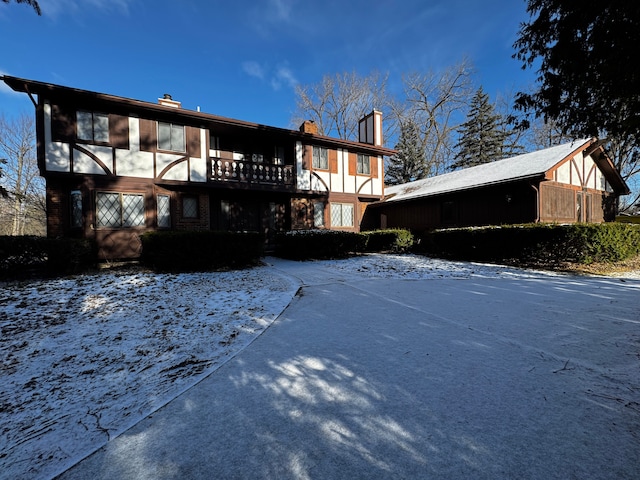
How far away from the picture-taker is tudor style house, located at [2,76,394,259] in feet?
35.5

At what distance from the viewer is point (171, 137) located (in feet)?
41.0

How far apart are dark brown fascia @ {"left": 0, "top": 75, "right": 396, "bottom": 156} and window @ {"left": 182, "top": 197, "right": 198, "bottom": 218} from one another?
10.8ft

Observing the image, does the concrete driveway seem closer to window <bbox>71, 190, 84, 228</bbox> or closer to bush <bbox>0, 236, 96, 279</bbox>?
bush <bbox>0, 236, 96, 279</bbox>

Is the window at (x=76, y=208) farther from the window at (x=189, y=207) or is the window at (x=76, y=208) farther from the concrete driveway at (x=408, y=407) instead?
the concrete driveway at (x=408, y=407)

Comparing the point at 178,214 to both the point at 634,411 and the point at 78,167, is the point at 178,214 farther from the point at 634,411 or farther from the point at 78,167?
the point at 634,411

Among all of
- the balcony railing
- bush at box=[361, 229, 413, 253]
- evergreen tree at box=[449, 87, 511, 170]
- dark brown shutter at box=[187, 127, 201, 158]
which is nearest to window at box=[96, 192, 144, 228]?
dark brown shutter at box=[187, 127, 201, 158]

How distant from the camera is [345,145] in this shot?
16.4 m

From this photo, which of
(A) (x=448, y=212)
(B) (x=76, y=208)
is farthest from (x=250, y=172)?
(A) (x=448, y=212)

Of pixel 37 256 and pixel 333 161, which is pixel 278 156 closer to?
pixel 333 161

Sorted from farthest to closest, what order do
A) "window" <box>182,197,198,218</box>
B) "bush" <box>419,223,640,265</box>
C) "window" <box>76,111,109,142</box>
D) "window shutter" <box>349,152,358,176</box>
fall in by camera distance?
"window shutter" <box>349,152,358,176</box> → "window" <box>182,197,198,218</box> → "window" <box>76,111,109,142</box> → "bush" <box>419,223,640,265</box>

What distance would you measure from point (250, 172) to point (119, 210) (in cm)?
549

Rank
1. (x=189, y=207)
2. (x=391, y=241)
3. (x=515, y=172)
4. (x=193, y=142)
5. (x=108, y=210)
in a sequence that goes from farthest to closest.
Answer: (x=391, y=241) → (x=515, y=172) → (x=189, y=207) → (x=193, y=142) → (x=108, y=210)

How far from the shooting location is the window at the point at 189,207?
1303 cm

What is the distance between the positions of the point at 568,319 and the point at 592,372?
197 cm
